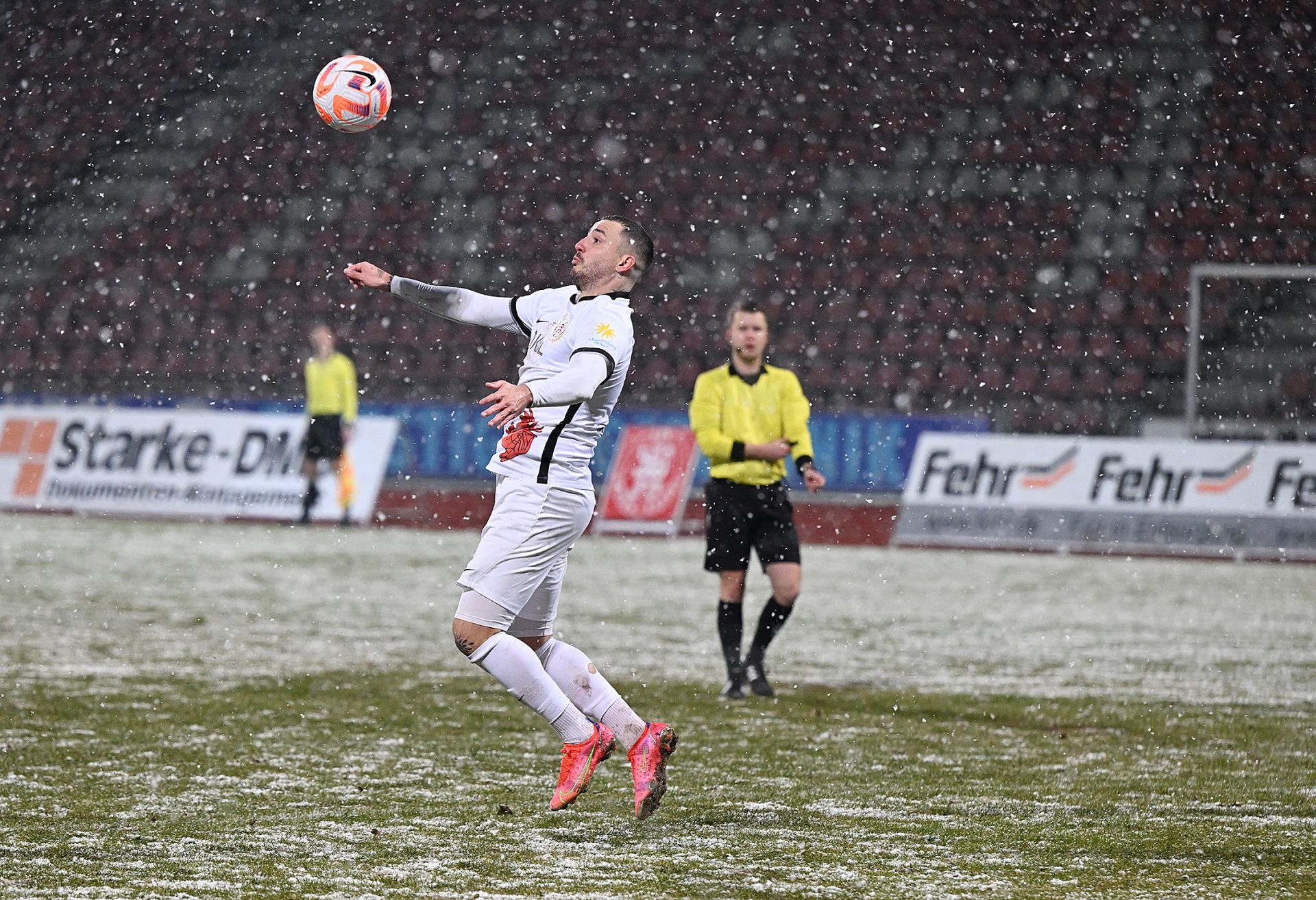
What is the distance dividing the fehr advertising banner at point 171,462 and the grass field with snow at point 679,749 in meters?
4.75

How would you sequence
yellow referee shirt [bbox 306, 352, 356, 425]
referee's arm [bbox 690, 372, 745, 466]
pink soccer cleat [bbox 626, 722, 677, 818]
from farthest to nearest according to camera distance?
yellow referee shirt [bbox 306, 352, 356, 425]
referee's arm [bbox 690, 372, 745, 466]
pink soccer cleat [bbox 626, 722, 677, 818]

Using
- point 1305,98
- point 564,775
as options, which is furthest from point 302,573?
point 1305,98

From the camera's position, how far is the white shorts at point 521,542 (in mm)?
4742

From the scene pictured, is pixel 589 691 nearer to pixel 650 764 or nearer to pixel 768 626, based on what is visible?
pixel 650 764

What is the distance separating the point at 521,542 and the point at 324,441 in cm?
1207

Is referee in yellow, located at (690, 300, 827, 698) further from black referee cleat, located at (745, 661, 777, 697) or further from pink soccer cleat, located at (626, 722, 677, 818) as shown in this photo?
pink soccer cleat, located at (626, 722, 677, 818)

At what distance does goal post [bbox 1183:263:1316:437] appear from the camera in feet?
55.3

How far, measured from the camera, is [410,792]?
5.02 metres

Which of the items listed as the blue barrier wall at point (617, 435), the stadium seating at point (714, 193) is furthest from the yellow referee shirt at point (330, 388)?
the stadium seating at point (714, 193)

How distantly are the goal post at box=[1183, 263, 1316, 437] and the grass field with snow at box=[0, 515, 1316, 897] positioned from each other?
205 inches

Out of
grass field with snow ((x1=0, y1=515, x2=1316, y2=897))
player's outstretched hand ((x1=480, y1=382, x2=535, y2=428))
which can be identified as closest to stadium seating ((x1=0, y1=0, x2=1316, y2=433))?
grass field with snow ((x1=0, y1=515, x2=1316, y2=897))

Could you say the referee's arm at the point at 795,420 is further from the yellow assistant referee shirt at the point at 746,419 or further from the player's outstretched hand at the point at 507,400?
the player's outstretched hand at the point at 507,400

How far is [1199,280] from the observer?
17.7 m

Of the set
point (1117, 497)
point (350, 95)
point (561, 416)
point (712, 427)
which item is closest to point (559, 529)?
point (561, 416)
